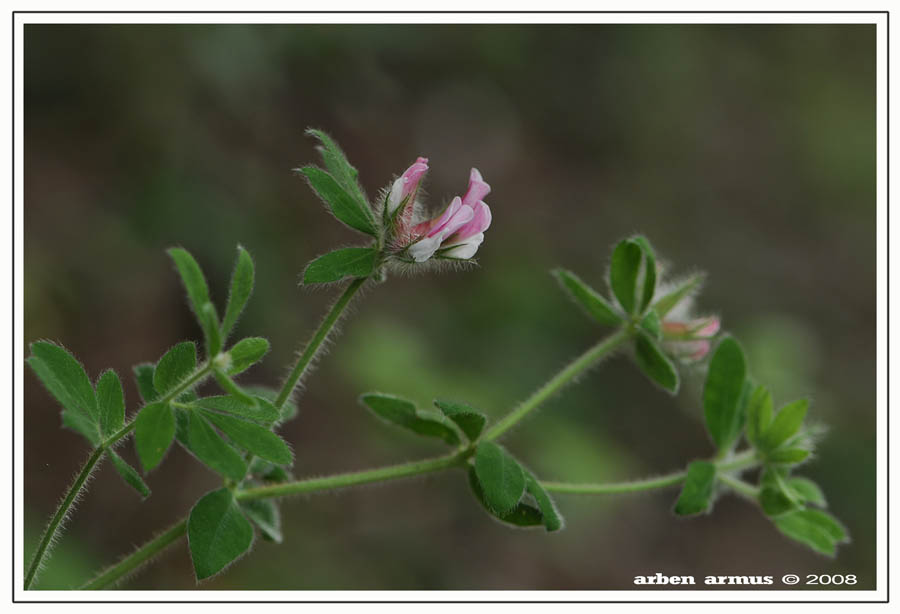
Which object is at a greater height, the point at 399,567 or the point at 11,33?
the point at 11,33

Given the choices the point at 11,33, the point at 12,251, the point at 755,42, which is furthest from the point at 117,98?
the point at 755,42

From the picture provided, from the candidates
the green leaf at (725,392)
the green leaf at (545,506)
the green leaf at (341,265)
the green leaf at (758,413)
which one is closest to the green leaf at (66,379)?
the green leaf at (341,265)

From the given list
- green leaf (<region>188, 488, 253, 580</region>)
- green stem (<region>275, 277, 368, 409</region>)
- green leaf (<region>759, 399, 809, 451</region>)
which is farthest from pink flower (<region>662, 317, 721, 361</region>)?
green leaf (<region>188, 488, 253, 580</region>)

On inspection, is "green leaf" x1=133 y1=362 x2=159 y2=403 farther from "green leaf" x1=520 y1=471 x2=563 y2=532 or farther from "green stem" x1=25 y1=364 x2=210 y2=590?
"green leaf" x1=520 y1=471 x2=563 y2=532

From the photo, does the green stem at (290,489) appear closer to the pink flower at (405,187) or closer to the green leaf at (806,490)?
the pink flower at (405,187)

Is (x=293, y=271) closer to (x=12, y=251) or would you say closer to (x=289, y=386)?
(x=12, y=251)

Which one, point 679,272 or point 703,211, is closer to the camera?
point 679,272

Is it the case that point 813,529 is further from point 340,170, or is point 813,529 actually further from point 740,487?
point 340,170

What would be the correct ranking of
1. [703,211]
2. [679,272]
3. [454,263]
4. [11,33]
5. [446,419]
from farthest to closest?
[703,211], [679,272], [11,33], [446,419], [454,263]
